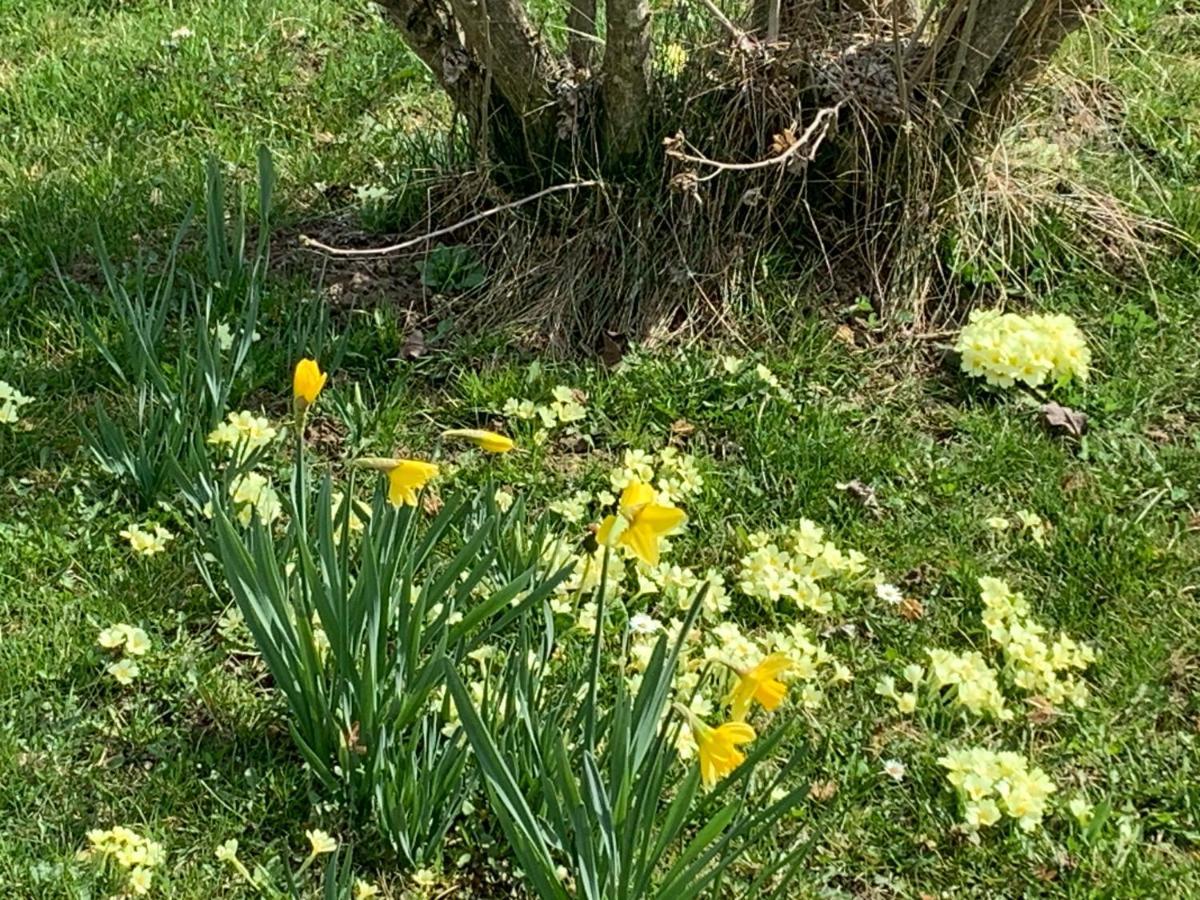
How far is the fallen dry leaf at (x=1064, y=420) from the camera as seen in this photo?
10.8 feet

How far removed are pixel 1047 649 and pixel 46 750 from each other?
1.93 m

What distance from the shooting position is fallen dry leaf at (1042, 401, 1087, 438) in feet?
10.8

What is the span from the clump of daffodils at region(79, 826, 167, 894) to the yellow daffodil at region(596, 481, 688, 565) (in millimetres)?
981

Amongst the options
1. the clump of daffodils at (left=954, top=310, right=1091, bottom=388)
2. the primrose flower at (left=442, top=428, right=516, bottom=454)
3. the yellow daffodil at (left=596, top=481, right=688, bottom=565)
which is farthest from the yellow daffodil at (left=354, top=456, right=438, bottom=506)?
the clump of daffodils at (left=954, top=310, right=1091, bottom=388)

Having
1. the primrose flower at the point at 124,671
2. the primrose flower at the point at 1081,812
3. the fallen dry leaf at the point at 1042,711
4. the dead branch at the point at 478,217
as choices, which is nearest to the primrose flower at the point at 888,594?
the fallen dry leaf at the point at 1042,711

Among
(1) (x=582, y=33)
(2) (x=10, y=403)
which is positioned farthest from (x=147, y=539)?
(1) (x=582, y=33)

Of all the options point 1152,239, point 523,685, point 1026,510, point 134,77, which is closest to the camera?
point 523,685

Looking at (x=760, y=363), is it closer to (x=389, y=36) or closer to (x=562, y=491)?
(x=562, y=491)

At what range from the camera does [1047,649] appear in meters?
2.69

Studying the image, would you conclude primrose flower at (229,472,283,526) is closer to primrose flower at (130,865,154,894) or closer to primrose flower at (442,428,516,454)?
primrose flower at (130,865,154,894)

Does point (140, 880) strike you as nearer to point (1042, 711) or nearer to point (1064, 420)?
point (1042, 711)

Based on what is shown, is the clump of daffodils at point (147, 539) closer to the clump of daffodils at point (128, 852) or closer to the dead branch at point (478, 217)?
the clump of daffodils at point (128, 852)

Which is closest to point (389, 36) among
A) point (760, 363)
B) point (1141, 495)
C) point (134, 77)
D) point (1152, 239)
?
point (134, 77)

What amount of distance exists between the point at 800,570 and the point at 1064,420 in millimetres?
942
